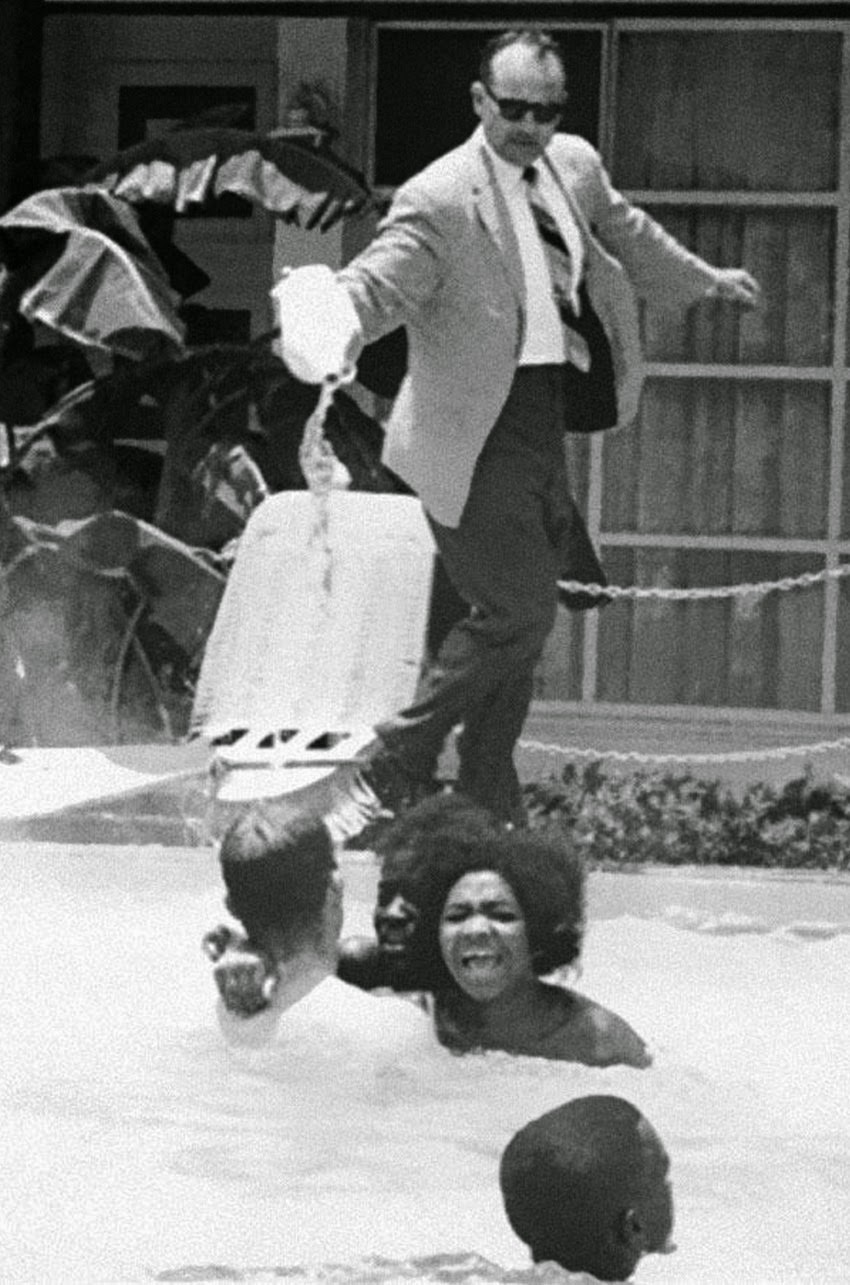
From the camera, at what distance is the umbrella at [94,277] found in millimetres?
4977

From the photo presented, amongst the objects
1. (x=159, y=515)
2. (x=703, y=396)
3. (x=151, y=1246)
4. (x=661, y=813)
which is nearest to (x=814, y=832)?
(x=661, y=813)

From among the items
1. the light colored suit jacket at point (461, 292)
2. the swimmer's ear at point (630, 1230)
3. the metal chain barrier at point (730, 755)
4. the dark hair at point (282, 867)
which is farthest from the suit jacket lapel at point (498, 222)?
the swimmer's ear at point (630, 1230)

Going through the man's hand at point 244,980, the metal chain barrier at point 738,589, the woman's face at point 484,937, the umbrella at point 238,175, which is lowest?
the man's hand at point 244,980

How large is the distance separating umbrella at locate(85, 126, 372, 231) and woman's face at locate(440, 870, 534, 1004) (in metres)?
1.20

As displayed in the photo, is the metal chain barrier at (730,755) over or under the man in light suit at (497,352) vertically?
under

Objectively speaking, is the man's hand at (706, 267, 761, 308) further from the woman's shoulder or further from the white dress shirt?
the woman's shoulder

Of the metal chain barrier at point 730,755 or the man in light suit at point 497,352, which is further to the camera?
the metal chain barrier at point 730,755

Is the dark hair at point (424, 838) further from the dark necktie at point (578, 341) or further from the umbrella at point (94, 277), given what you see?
the umbrella at point (94, 277)

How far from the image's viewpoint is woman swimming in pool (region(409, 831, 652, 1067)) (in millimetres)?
4215

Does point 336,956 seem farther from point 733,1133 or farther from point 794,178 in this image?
point 794,178

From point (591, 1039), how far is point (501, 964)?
15 cm

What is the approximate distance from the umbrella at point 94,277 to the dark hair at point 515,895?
1102 millimetres

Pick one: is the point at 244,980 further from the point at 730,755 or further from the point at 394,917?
the point at 730,755

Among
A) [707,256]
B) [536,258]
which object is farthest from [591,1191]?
[707,256]
